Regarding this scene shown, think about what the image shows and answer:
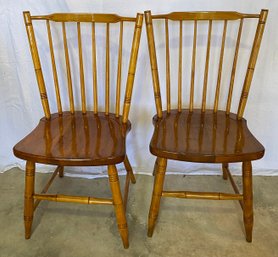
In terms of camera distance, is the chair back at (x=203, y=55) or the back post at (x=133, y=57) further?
the chair back at (x=203, y=55)

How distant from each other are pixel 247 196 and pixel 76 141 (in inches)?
25.4

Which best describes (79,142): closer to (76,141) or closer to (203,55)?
(76,141)

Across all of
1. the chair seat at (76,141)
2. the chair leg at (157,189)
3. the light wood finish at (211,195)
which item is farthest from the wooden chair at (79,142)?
the light wood finish at (211,195)

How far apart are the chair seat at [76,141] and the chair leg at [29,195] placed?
3.7 inches

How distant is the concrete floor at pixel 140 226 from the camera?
42.5 inches

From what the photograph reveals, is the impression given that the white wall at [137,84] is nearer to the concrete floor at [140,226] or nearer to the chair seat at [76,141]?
the concrete floor at [140,226]

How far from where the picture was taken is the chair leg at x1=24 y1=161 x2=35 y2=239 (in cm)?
101

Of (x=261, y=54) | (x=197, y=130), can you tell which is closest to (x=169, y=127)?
(x=197, y=130)

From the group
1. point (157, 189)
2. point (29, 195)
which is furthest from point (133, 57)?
point (29, 195)

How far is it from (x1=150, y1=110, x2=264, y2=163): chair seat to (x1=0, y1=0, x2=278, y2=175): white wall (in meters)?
0.27

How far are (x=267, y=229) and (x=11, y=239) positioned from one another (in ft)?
3.41

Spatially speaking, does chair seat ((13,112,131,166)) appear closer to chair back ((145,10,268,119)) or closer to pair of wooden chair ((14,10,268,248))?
pair of wooden chair ((14,10,268,248))

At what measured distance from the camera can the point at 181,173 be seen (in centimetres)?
155

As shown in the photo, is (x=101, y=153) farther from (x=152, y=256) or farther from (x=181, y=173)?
(x=181, y=173)
